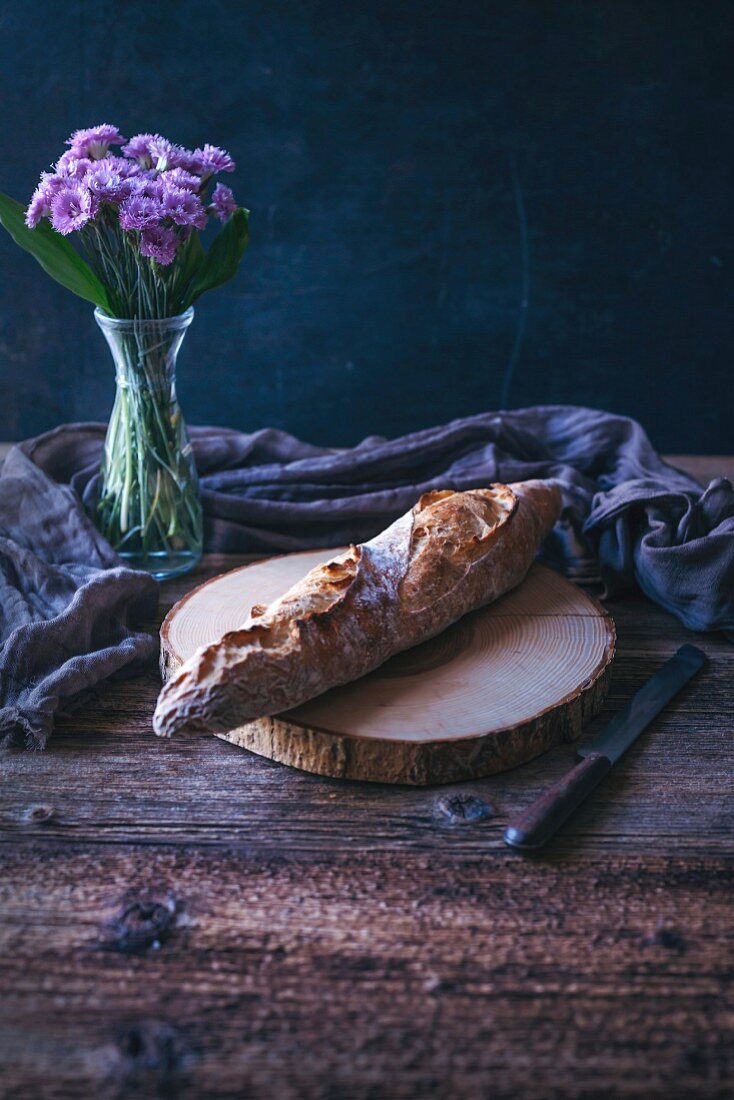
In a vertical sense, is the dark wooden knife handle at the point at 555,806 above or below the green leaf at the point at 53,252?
below

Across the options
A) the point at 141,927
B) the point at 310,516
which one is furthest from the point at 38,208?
the point at 141,927

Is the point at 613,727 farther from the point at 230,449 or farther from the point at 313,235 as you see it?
the point at 313,235

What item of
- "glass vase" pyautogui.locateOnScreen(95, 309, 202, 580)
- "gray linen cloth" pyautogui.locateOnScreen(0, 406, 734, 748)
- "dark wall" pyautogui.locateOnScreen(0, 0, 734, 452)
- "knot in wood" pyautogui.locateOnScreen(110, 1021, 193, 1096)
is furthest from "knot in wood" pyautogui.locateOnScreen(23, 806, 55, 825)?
"dark wall" pyautogui.locateOnScreen(0, 0, 734, 452)

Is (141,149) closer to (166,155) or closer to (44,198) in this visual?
(166,155)

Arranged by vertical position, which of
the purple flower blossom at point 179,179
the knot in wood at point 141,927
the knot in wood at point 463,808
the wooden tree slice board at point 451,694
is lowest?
the knot in wood at point 141,927

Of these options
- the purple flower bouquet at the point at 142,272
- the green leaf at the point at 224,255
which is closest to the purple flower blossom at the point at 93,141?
the purple flower bouquet at the point at 142,272

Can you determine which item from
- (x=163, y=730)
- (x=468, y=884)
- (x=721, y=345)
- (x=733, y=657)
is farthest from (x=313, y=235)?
(x=468, y=884)

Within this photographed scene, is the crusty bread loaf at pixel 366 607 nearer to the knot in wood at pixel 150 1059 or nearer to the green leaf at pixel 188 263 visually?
the knot in wood at pixel 150 1059

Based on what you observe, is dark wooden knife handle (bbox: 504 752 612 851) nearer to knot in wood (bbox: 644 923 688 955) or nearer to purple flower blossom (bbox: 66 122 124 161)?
knot in wood (bbox: 644 923 688 955)
